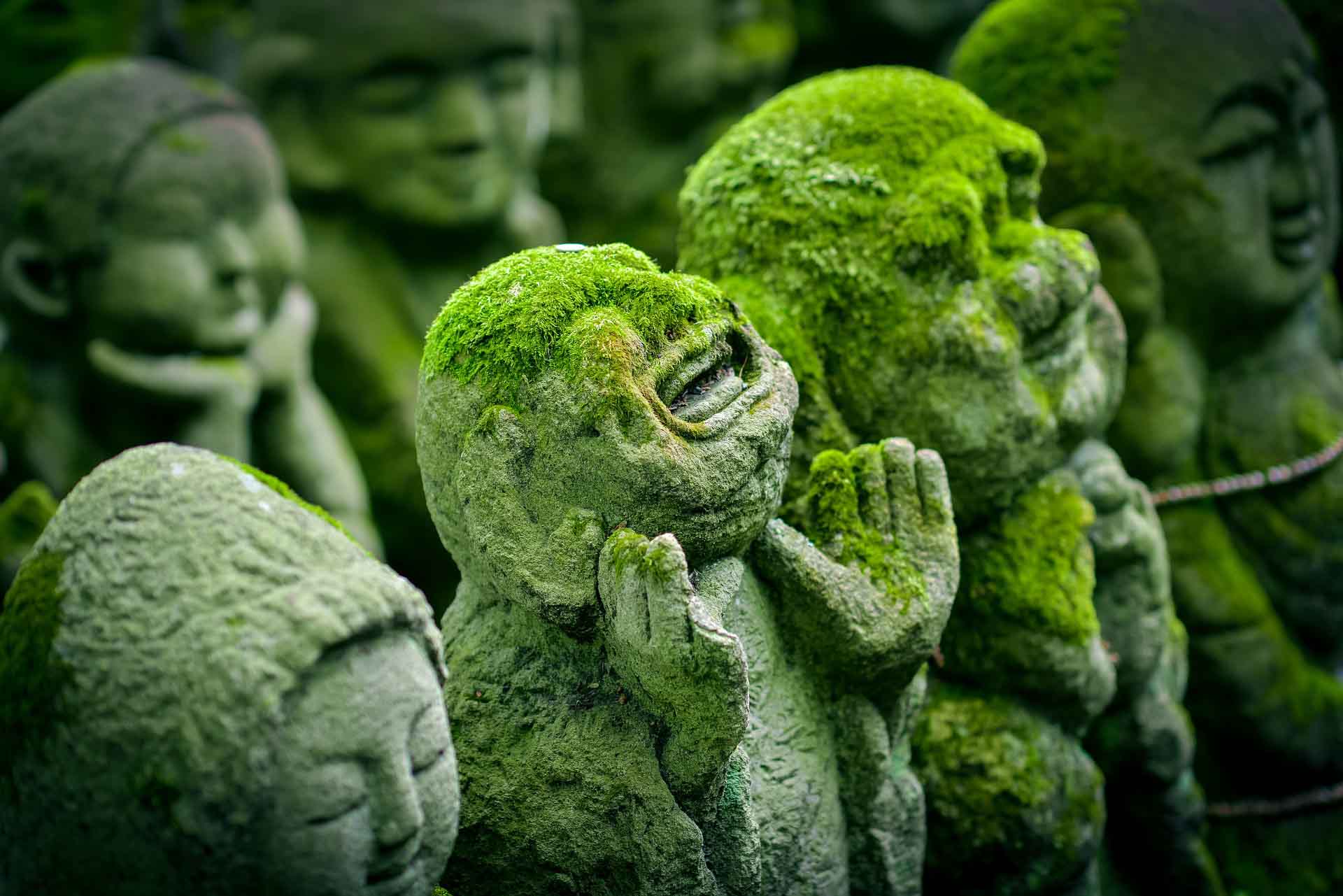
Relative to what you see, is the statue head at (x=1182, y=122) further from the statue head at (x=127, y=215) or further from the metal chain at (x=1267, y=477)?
the statue head at (x=127, y=215)

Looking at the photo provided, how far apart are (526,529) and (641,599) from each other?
241 mm

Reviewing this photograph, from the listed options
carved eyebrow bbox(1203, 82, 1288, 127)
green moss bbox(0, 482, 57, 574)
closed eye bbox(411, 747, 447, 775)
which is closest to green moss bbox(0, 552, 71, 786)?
closed eye bbox(411, 747, 447, 775)

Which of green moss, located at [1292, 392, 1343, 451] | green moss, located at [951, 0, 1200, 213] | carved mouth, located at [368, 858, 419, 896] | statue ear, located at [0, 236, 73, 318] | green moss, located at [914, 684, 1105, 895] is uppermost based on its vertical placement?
green moss, located at [951, 0, 1200, 213]

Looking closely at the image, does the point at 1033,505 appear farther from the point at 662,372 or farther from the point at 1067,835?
the point at 662,372

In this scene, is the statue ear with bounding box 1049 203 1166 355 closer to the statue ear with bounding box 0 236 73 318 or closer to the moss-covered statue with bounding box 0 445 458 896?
the moss-covered statue with bounding box 0 445 458 896

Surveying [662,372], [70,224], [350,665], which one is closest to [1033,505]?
[662,372]

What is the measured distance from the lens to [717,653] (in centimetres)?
193

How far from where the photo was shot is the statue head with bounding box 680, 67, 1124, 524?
267 centimetres

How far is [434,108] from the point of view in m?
5.98

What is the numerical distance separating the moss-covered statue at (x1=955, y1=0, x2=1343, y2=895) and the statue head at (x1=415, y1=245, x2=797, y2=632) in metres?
1.85

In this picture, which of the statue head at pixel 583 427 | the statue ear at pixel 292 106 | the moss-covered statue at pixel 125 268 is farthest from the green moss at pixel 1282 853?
the statue ear at pixel 292 106

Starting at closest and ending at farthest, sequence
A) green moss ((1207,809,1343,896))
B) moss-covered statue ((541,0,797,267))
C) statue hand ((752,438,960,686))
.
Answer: statue hand ((752,438,960,686)) → green moss ((1207,809,1343,896)) → moss-covered statue ((541,0,797,267))

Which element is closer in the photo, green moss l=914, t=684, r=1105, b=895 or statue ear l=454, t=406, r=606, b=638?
statue ear l=454, t=406, r=606, b=638

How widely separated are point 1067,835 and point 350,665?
1648 millimetres
